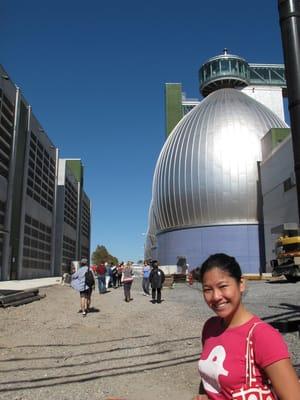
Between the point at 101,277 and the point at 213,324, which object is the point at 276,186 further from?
the point at 213,324

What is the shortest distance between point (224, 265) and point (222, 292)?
15 centimetres

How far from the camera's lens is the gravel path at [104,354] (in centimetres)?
573

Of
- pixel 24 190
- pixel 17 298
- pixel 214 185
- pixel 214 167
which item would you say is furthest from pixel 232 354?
pixel 214 167

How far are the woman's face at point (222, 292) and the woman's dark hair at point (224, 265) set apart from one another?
0.06 feet

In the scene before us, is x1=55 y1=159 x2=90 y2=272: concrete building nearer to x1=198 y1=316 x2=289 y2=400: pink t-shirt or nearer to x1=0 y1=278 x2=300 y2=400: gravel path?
x1=0 y1=278 x2=300 y2=400: gravel path

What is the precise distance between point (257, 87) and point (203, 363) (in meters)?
74.3

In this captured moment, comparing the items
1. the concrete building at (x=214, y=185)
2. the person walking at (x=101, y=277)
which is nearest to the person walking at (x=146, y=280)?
the person walking at (x=101, y=277)

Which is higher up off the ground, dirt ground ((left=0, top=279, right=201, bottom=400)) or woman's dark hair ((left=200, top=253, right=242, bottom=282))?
woman's dark hair ((left=200, top=253, right=242, bottom=282))

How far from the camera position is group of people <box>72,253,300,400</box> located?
185cm

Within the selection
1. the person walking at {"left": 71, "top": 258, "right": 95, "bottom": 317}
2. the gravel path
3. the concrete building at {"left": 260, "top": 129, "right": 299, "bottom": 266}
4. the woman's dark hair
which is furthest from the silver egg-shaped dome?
the woman's dark hair

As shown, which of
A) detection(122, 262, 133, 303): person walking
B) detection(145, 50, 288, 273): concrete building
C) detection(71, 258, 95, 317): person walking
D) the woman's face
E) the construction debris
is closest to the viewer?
the woman's face

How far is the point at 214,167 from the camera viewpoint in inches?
1909

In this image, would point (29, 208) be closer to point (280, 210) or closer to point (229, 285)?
point (280, 210)

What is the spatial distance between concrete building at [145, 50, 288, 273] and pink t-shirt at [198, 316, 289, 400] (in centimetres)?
4528
